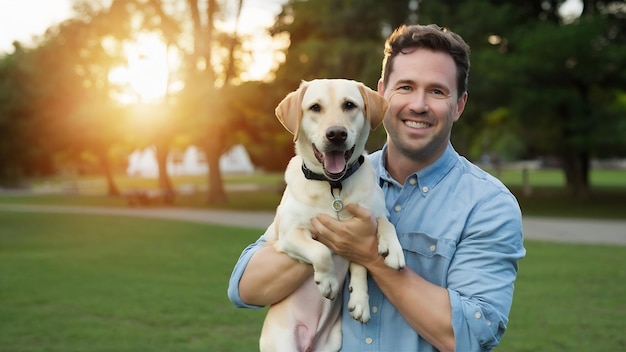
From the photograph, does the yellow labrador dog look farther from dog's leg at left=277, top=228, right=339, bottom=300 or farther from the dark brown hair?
the dark brown hair

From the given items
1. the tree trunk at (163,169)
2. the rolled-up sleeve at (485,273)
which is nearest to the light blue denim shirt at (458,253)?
the rolled-up sleeve at (485,273)

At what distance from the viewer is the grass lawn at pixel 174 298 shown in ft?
23.5

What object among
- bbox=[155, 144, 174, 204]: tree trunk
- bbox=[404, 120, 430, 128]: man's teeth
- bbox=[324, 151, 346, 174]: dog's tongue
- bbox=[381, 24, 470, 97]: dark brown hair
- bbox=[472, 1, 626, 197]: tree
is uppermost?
bbox=[472, 1, 626, 197]: tree

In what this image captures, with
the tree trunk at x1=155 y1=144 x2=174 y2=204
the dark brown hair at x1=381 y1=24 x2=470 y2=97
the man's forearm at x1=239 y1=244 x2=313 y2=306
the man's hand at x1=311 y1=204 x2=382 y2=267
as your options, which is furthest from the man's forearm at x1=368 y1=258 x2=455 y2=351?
the tree trunk at x1=155 y1=144 x2=174 y2=204

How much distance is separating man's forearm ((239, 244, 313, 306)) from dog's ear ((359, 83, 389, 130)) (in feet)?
2.49

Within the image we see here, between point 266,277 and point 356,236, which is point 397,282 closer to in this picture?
point 356,236

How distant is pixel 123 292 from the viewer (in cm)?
963

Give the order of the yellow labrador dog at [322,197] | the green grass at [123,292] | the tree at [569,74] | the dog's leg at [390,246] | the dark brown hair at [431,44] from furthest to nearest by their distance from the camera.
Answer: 1. the tree at [569,74]
2. the green grass at [123,292]
3. the yellow labrador dog at [322,197]
4. the dark brown hair at [431,44]
5. the dog's leg at [390,246]

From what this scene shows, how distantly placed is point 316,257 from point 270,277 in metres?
0.23

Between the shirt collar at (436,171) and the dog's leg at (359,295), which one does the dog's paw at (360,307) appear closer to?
the dog's leg at (359,295)

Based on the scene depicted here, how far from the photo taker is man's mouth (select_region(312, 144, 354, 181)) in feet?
10.3

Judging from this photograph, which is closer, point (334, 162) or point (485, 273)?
point (485, 273)

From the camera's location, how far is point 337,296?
3213mm

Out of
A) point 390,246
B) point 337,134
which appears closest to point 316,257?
point 390,246
